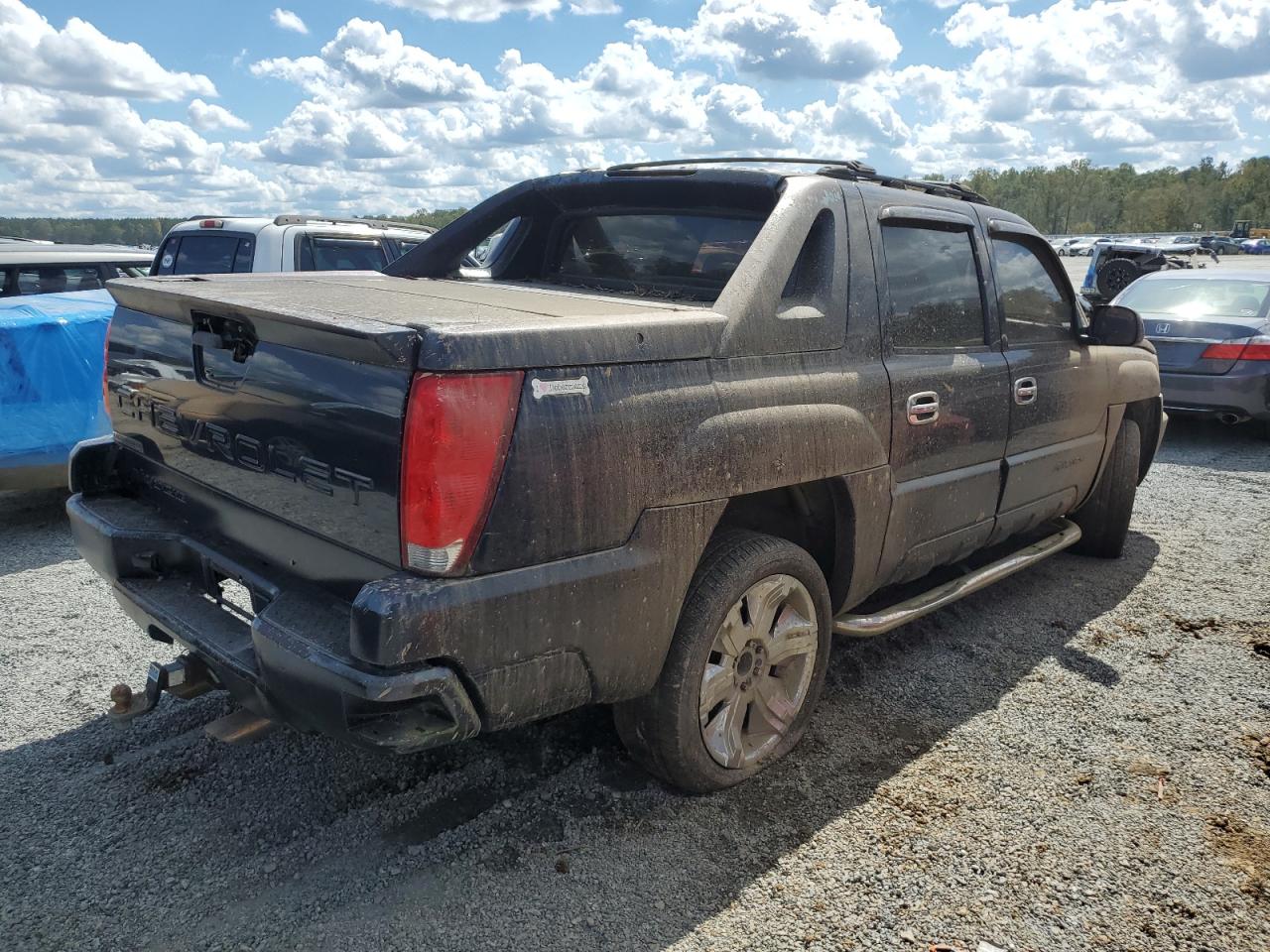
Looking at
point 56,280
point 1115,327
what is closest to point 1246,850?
point 1115,327

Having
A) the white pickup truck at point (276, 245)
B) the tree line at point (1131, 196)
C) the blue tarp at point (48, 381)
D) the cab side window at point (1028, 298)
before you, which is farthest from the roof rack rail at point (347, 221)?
the tree line at point (1131, 196)

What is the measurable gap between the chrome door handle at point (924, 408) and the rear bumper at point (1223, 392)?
19.2ft

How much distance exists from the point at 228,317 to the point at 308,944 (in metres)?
1.66

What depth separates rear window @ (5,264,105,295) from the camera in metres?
7.21

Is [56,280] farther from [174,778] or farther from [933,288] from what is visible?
[933,288]

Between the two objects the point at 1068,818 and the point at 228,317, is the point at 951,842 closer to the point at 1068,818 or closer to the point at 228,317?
the point at 1068,818

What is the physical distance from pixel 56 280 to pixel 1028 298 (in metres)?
6.84

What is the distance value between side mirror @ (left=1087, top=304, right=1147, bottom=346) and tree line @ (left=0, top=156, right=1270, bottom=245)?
119926mm

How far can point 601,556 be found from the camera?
8.29 ft

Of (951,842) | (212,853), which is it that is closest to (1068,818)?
(951,842)

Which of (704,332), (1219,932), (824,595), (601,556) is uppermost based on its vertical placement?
(704,332)

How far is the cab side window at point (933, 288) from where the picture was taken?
11.7ft

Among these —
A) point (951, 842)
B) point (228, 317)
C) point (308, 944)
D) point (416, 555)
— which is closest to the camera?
point (416, 555)

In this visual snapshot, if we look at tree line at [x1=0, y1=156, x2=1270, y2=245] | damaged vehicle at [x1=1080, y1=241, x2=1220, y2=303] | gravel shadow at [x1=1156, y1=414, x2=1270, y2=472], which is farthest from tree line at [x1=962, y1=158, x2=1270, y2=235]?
gravel shadow at [x1=1156, y1=414, x2=1270, y2=472]
